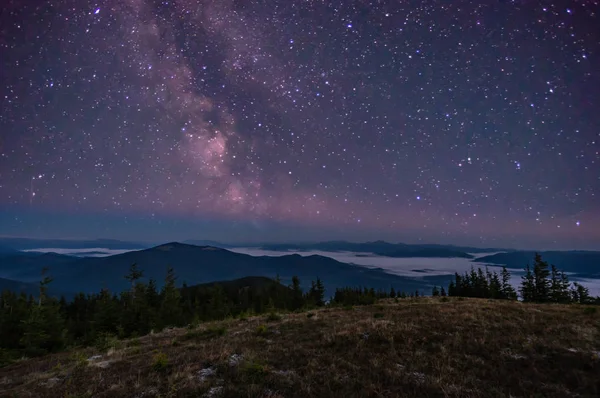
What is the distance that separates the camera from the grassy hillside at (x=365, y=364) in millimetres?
8219

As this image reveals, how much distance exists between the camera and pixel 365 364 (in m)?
9.95

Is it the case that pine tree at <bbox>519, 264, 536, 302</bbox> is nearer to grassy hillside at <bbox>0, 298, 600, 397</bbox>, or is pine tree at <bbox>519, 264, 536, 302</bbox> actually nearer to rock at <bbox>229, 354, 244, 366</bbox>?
grassy hillside at <bbox>0, 298, 600, 397</bbox>

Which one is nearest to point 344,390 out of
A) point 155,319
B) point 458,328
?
point 458,328

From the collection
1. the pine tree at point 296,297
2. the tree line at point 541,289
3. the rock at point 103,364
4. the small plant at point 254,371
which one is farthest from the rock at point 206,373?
the tree line at point 541,289

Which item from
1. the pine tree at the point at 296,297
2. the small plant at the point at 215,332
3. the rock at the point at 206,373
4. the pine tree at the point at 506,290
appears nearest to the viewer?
the rock at the point at 206,373

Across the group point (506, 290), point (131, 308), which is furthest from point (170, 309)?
point (506, 290)

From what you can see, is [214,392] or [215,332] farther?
[215,332]

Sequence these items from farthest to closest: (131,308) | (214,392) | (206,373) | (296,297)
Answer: (296,297)
(131,308)
(206,373)
(214,392)

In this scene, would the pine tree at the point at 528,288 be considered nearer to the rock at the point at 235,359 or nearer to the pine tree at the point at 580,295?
the pine tree at the point at 580,295

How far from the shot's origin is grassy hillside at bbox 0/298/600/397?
822cm

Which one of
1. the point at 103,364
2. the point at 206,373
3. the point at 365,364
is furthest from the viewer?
the point at 103,364

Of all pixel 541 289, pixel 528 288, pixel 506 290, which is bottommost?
pixel 506 290

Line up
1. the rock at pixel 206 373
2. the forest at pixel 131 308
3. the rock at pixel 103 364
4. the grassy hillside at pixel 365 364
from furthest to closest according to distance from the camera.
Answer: the forest at pixel 131 308 → the rock at pixel 103 364 → the rock at pixel 206 373 → the grassy hillside at pixel 365 364

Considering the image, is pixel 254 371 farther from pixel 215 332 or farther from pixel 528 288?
pixel 528 288
